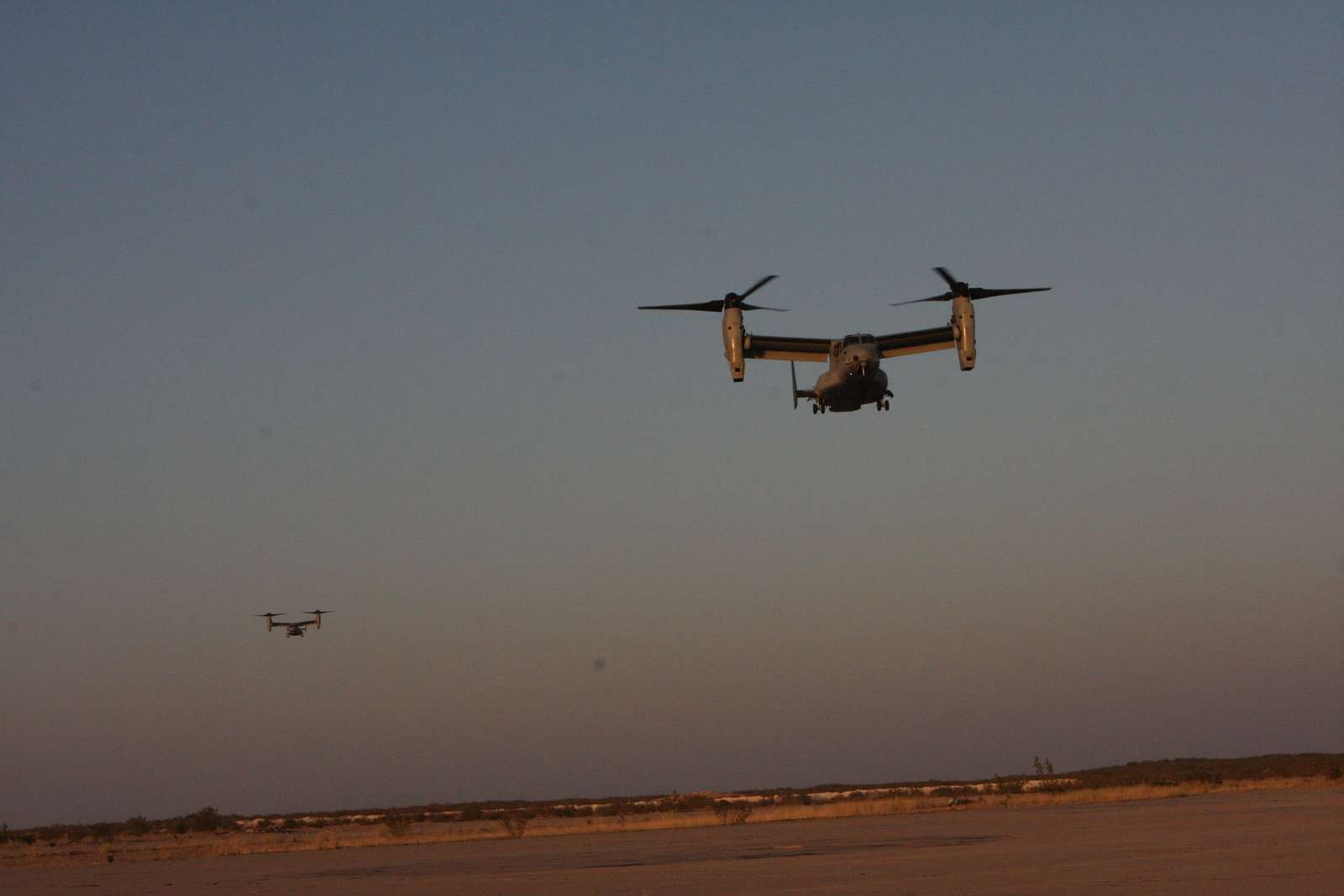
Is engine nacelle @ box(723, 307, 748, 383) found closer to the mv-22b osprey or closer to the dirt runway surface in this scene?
the mv-22b osprey

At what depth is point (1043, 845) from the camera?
28484 mm

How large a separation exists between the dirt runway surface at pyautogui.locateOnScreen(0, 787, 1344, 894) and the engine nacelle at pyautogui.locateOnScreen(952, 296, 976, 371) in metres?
14.7

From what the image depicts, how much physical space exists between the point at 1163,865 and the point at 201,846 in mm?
38964

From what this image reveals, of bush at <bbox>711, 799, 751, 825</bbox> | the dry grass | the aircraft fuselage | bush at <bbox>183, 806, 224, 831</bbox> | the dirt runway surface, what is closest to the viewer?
the dirt runway surface

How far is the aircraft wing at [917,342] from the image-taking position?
157ft

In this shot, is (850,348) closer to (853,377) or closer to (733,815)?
(853,377)

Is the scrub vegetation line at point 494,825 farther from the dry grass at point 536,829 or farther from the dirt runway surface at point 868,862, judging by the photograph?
the dirt runway surface at point 868,862

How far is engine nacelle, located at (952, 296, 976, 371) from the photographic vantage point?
46.2 metres

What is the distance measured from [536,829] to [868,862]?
99.2 ft

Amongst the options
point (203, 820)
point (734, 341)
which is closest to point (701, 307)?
point (734, 341)

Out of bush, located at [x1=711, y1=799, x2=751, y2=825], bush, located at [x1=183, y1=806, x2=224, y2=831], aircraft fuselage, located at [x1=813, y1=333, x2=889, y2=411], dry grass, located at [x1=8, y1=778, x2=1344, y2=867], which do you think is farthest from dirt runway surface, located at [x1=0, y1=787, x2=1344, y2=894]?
bush, located at [x1=183, y1=806, x2=224, y2=831]

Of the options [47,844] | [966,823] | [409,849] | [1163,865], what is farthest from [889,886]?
[47,844]

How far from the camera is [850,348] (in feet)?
148

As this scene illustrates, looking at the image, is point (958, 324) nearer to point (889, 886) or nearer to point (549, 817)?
point (889, 886)
